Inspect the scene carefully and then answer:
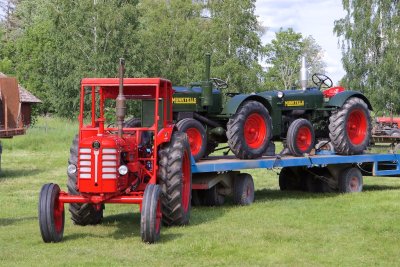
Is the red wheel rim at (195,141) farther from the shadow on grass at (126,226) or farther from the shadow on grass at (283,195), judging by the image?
the shadow on grass at (283,195)

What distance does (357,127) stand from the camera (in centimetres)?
1376

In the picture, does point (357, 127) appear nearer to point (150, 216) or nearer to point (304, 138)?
point (304, 138)

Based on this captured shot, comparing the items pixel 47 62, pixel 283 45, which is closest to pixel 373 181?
pixel 47 62

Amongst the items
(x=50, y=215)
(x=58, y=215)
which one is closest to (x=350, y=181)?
(x=58, y=215)

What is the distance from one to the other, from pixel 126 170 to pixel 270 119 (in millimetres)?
4653

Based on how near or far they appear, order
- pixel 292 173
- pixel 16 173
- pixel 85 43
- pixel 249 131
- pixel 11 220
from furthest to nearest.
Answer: pixel 85 43
pixel 16 173
pixel 292 173
pixel 249 131
pixel 11 220

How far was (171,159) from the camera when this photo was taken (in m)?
8.95

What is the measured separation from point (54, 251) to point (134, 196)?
3.86ft

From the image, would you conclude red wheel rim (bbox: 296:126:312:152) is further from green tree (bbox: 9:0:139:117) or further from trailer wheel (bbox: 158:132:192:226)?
green tree (bbox: 9:0:139:117)

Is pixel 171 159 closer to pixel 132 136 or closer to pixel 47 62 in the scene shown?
pixel 132 136

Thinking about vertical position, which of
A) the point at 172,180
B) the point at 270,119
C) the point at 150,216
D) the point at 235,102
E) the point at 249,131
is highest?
the point at 235,102

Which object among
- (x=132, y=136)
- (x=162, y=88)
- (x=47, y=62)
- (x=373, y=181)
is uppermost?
(x=47, y=62)

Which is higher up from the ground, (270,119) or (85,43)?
(85,43)

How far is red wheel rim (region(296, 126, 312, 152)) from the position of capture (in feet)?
42.6
